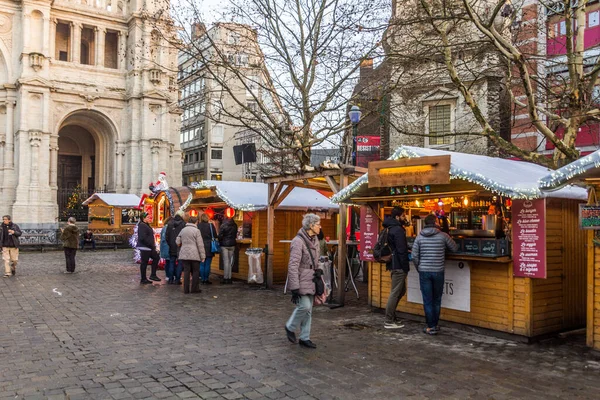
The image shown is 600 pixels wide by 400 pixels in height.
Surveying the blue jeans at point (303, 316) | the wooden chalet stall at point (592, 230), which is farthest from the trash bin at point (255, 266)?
the wooden chalet stall at point (592, 230)

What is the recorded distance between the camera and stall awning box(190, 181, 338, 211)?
48.6 feet

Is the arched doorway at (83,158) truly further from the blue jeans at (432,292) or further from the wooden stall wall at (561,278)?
the wooden stall wall at (561,278)

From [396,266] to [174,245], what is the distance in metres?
7.25

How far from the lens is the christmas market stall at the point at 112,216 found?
3169cm

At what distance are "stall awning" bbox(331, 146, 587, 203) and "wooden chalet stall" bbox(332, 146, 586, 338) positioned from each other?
0.5 inches

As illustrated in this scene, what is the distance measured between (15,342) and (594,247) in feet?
27.4

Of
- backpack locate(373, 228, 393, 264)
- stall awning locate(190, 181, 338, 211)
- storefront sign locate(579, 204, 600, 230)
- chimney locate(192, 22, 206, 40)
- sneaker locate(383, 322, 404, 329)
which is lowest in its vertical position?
sneaker locate(383, 322, 404, 329)

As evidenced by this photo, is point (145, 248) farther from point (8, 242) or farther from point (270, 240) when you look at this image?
point (8, 242)

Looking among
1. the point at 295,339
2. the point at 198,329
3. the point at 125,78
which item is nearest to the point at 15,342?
the point at 198,329

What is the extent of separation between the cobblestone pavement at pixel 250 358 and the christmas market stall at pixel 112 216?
21093 millimetres

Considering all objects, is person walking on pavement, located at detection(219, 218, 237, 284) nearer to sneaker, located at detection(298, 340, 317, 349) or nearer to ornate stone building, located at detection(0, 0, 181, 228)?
sneaker, located at detection(298, 340, 317, 349)

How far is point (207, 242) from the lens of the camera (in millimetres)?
14836

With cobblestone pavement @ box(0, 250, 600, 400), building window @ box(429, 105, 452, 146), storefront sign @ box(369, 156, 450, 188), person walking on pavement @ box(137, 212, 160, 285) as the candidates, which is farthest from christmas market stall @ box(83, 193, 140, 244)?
storefront sign @ box(369, 156, 450, 188)

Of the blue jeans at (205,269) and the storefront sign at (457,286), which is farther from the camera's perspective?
the blue jeans at (205,269)
